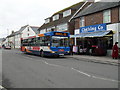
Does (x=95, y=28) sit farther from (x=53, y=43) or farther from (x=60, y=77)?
(x=60, y=77)

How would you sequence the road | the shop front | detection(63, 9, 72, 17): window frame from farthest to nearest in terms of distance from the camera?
detection(63, 9, 72, 17): window frame → the shop front → the road

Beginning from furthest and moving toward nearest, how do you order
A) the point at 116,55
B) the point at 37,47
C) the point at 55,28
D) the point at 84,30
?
the point at 55,28 < the point at 84,30 < the point at 37,47 < the point at 116,55

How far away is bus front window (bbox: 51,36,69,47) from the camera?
650 inches

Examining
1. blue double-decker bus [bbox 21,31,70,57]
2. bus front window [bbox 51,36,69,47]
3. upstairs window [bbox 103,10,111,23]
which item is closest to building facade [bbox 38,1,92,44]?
upstairs window [bbox 103,10,111,23]

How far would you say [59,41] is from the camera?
16.9m

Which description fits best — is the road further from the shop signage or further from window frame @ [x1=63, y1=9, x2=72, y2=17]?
window frame @ [x1=63, y1=9, x2=72, y2=17]

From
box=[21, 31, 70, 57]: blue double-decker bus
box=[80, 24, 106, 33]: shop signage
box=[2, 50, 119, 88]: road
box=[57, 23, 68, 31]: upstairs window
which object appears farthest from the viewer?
box=[57, 23, 68, 31]: upstairs window

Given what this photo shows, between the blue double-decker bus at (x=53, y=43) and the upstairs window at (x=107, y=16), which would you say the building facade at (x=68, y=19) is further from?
the blue double-decker bus at (x=53, y=43)

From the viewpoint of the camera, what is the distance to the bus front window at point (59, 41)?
1651 cm

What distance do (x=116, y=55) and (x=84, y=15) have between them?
1113 centimetres

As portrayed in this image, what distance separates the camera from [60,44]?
1686cm

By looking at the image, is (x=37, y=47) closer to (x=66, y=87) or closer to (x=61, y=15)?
(x=66, y=87)

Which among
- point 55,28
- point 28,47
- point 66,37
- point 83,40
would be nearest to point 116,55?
point 66,37

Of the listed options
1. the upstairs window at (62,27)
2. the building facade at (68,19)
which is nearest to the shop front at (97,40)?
the building facade at (68,19)
